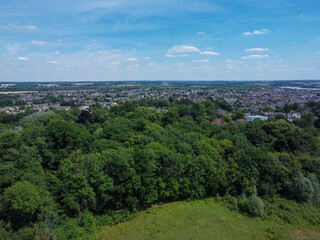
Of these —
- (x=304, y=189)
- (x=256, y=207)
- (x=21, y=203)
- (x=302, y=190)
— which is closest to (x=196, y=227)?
A: (x=256, y=207)

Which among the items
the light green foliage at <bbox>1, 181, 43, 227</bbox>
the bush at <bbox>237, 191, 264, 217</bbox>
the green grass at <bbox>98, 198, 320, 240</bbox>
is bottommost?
the green grass at <bbox>98, 198, 320, 240</bbox>

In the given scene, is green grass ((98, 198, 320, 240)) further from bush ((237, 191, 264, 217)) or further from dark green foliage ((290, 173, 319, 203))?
dark green foliage ((290, 173, 319, 203))

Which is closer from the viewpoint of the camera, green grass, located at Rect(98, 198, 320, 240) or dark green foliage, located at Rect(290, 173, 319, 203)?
green grass, located at Rect(98, 198, 320, 240)

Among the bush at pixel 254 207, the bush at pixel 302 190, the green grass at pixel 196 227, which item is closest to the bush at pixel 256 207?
the bush at pixel 254 207

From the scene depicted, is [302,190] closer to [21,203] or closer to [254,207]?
[254,207]

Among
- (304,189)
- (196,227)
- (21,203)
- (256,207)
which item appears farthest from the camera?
(304,189)

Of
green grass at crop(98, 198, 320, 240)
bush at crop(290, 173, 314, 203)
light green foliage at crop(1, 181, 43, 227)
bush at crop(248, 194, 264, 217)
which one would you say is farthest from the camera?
bush at crop(290, 173, 314, 203)

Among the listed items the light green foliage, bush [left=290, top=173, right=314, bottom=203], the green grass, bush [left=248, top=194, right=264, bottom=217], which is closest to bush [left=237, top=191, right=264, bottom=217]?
bush [left=248, top=194, right=264, bottom=217]

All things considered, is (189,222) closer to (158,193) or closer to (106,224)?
(158,193)
